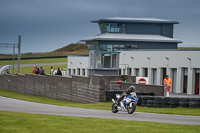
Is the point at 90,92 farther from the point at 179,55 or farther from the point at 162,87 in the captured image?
the point at 179,55

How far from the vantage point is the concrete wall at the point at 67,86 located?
36375mm

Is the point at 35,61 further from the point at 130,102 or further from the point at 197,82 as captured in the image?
the point at 130,102

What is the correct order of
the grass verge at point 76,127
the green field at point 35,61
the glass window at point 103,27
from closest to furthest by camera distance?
the grass verge at point 76,127, the glass window at point 103,27, the green field at point 35,61

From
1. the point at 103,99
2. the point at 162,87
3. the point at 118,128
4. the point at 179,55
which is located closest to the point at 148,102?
the point at 162,87

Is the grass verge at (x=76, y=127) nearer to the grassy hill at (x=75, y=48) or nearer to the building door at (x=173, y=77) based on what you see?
the building door at (x=173, y=77)

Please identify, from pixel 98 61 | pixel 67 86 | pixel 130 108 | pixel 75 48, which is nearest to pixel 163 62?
pixel 98 61

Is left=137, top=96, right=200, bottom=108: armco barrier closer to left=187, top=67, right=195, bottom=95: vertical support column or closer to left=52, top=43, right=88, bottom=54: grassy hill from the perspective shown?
left=187, top=67, right=195, bottom=95: vertical support column

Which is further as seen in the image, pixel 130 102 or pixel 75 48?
pixel 75 48

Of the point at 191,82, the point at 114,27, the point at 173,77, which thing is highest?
the point at 114,27

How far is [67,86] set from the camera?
44.8m

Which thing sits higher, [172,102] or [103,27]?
[103,27]

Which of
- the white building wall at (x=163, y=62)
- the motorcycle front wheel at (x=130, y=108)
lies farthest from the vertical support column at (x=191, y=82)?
the motorcycle front wheel at (x=130, y=108)

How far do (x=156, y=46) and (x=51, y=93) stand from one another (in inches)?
1087

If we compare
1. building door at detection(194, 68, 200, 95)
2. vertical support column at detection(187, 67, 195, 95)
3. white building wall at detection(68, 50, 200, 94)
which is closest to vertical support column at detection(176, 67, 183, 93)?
white building wall at detection(68, 50, 200, 94)
